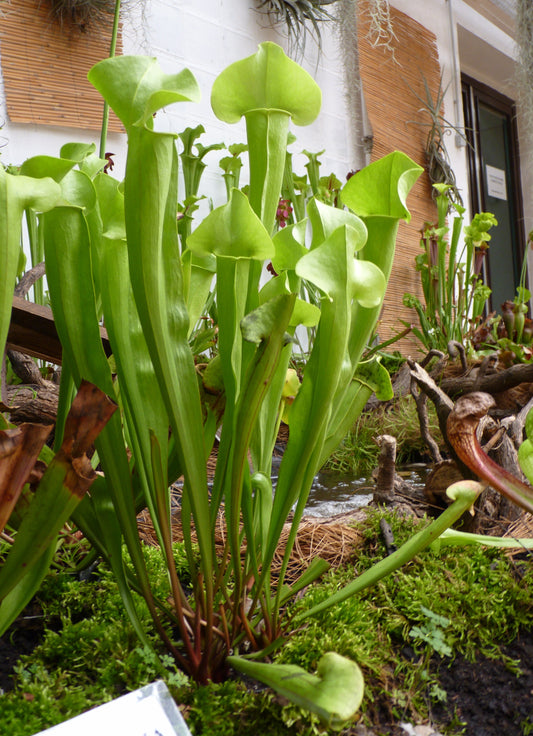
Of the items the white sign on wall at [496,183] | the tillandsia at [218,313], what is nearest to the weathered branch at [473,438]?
the tillandsia at [218,313]

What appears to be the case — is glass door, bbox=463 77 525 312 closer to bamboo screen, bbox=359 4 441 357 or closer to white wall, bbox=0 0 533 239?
white wall, bbox=0 0 533 239

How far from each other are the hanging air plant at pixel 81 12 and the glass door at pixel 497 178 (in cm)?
289

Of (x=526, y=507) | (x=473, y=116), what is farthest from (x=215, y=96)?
(x=473, y=116)

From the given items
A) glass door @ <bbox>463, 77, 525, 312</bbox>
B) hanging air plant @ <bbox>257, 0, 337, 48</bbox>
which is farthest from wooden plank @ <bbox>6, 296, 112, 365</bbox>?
glass door @ <bbox>463, 77, 525, 312</bbox>

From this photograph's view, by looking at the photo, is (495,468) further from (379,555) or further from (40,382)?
(40,382)

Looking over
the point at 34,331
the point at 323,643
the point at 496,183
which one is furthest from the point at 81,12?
the point at 496,183

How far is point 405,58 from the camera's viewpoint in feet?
11.2

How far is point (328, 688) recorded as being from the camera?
0.38 metres

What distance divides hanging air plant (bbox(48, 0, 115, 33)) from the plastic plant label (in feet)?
7.21

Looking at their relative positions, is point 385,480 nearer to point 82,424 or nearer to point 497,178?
point 82,424

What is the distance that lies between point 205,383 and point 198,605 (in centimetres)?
20

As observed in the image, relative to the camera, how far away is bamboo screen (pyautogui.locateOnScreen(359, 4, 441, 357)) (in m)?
3.18

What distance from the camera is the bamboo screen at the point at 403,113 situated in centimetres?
318

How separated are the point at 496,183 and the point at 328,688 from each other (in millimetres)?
4623
